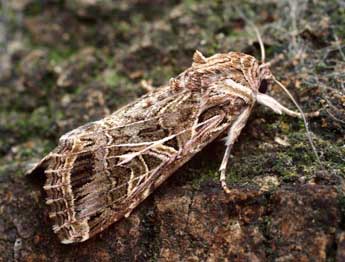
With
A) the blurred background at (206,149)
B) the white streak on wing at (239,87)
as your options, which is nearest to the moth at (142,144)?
the white streak on wing at (239,87)

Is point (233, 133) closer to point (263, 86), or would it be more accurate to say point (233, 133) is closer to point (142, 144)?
point (263, 86)

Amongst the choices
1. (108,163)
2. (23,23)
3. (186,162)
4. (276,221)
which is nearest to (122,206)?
(108,163)

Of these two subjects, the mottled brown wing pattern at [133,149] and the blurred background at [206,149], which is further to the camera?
the mottled brown wing pattern at [133,149]

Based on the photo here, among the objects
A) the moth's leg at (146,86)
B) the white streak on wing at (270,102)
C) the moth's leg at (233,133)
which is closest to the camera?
the moth's leg at (233,133)

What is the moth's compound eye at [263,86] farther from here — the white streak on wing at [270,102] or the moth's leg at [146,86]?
the moth's leg at [146,86]

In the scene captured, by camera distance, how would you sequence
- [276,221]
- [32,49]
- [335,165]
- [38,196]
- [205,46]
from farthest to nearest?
[32,49] → [205,46] → [38,196] → [335,165] → [276,221]

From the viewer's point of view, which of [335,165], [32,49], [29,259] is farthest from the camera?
[32,49]

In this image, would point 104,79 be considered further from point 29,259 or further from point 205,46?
point 29,259
